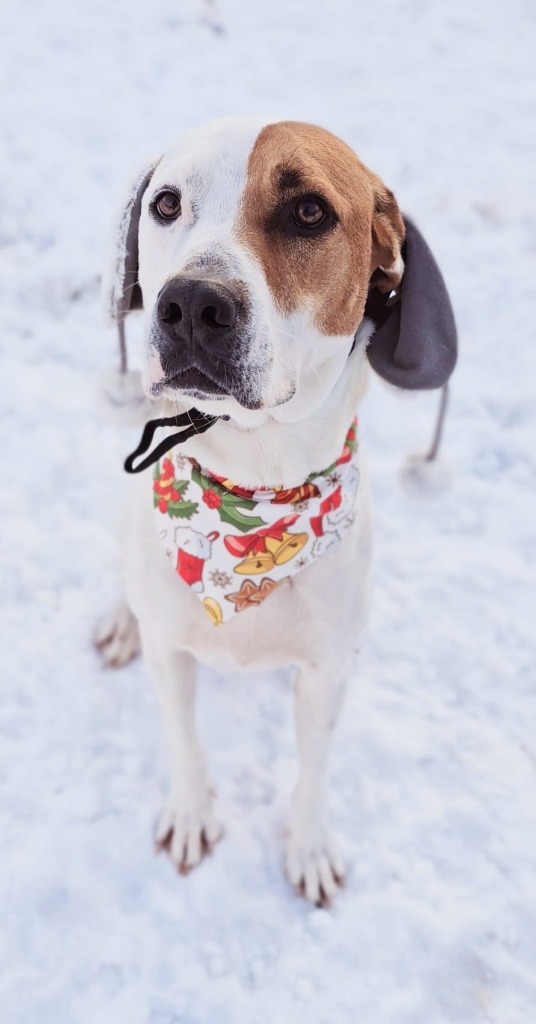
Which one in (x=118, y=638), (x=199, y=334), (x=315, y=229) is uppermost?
(x=315, y=229)

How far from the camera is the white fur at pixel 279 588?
1.49 metres

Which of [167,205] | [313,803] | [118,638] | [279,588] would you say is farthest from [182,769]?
[167,205]

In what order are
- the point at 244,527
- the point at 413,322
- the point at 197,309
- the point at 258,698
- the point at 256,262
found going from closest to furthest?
the point at 197,309
the point at 256,262
the point at 413,322
the point at 244,527
the point at 258,698

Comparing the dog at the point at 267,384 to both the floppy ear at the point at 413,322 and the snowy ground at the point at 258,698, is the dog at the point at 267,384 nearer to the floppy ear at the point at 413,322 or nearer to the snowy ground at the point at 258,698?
the floppy ear at the point at 413,322

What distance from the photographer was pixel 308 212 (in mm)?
1521

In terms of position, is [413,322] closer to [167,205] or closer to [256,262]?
[256,262]

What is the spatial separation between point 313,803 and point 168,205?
1670mm

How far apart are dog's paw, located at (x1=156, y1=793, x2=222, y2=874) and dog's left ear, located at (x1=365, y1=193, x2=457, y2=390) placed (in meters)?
1.43

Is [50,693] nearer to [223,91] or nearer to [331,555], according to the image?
[331,555]

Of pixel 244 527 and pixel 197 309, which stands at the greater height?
pixel 197 309

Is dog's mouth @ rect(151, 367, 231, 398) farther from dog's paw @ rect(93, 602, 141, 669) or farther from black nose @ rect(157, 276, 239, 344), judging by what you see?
dog's paw @ rect(93, 602, 141, 669)

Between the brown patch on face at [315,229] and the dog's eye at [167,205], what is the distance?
147 millimetres

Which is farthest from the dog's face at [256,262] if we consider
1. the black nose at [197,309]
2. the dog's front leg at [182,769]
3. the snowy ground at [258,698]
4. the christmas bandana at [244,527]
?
the snowy ground at [258,698]

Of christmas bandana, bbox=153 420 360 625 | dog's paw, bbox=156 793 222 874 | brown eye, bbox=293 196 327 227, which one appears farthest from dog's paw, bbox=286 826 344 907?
brown eye, bbox=293 196 327 227
